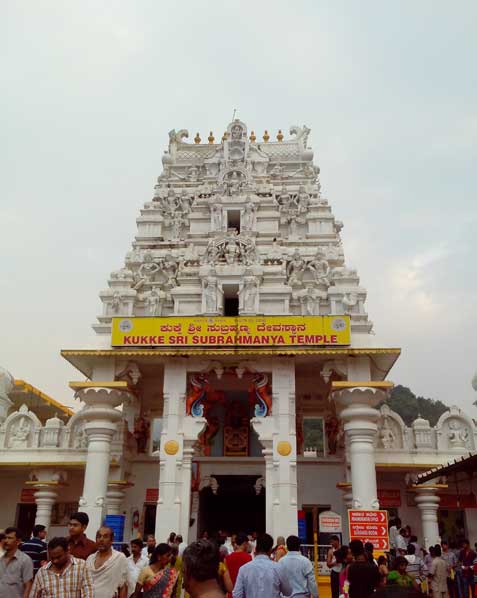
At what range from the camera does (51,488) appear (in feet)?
66.2

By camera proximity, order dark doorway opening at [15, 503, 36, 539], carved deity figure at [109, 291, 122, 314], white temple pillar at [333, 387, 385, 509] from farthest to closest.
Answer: dark doorway opening at [15, 503, 36, 539]
carved deity figure at [109, 291, 122, 314]
white temple pillar at [333, 387, 385, 509]

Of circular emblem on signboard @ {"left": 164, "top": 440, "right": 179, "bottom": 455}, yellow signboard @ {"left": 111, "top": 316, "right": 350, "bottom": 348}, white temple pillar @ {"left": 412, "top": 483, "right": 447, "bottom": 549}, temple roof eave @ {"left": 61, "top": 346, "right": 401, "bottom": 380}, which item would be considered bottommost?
white temple pillar @ {"left": 412, "top": 483, "right": 447, "bottom": 549}

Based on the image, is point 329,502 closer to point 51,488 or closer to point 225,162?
point 51,488

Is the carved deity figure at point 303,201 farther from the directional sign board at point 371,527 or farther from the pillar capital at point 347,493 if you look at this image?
the directional sign board at point 371,527

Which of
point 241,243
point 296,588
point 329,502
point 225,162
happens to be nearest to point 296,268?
point 241,243

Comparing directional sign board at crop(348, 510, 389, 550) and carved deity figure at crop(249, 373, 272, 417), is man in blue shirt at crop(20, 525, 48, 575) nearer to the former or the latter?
directional sign board at crop(348, 510, 389, 550)

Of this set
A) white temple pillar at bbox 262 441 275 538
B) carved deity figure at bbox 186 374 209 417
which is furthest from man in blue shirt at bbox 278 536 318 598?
carved deity figure at bbox 186 374 209 417

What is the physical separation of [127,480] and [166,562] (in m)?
15.1

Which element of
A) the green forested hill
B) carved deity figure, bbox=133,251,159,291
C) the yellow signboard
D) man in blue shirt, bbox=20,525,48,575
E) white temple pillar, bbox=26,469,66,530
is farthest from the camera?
the green forested hill

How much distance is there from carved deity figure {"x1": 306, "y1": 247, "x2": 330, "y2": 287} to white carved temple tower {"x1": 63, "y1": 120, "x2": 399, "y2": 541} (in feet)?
0.15

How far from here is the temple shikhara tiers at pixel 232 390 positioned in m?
17.6

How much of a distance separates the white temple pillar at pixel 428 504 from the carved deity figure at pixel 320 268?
7554mm

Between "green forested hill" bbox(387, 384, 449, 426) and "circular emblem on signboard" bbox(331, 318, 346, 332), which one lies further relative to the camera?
"green forested hill" bbox(387, 384, 449, 426)

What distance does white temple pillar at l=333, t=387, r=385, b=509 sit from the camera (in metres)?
16.9
